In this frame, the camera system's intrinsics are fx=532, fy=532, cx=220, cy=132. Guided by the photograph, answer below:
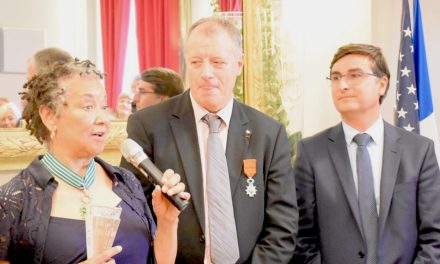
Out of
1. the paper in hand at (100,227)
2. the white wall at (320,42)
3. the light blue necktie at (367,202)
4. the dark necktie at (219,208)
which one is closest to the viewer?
the paper in hand at (100,227)

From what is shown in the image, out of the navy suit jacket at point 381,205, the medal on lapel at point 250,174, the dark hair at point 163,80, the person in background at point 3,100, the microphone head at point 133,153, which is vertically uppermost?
the dark hair at point 163,80

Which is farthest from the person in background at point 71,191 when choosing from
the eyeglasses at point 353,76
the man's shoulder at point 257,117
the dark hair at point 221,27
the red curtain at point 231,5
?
the red curtain at point 231,5

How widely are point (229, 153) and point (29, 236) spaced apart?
0.86m

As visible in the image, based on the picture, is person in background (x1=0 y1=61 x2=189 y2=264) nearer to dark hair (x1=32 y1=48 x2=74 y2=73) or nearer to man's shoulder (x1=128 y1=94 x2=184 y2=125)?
man's shoulder (x1=128 y1=94 x2=184 y2=125)

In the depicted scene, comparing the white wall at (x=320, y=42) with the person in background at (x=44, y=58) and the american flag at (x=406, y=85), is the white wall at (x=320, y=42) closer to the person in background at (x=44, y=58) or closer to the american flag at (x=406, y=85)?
the american flag at (x=406, y=85)

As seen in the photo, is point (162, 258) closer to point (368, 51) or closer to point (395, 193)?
point (395, 193)

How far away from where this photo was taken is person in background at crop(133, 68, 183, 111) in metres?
2.98

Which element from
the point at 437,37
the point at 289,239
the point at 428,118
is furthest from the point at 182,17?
the point at 437,37

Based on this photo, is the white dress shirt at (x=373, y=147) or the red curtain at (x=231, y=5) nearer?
the white dress shirt at (x=373, y=147)

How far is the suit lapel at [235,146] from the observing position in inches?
85.0

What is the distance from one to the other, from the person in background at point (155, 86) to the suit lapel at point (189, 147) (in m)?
0.74

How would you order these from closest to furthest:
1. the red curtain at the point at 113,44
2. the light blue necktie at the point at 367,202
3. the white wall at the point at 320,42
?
the light blue necktie at the point at 367,202 → the red curtain at the point at 113,44 → the white wall at the point at 320,42

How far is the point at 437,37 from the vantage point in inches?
184

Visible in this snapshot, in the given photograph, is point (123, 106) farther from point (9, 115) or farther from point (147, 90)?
point (9, 115)
